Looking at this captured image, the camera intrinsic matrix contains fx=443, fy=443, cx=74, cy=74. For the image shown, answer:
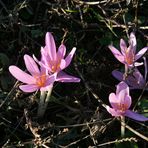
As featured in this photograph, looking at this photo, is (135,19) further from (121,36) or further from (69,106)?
(69,106)

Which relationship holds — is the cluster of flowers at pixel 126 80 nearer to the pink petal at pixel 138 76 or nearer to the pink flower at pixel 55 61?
the pink petal at pixel 138 76

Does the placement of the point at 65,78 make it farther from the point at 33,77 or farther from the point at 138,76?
the point at 138,76

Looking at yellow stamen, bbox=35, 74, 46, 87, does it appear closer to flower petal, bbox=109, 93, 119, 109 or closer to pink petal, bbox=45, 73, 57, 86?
pink petal, bbox=45, 73, 57, 86

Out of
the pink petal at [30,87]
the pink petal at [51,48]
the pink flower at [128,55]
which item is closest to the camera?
the pink petal at [30,87]

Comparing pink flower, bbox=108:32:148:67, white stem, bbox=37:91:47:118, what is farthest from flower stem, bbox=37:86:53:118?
pink flower, bbox=108:32:148:67

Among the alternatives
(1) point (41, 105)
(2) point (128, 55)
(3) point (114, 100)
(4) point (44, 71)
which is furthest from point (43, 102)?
(2) point (128, 55)

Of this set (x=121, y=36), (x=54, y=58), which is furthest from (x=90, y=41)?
(x=54, y=58)

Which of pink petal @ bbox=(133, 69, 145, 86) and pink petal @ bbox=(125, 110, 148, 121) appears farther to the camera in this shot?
pink petal @ bbox=(133, 69, 145, 86)

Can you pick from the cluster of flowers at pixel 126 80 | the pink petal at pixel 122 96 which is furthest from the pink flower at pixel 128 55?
the pink petal at pixel 122 96
